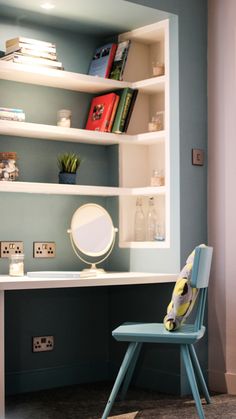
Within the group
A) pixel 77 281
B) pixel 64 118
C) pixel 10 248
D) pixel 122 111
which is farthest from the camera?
pixel 122 111

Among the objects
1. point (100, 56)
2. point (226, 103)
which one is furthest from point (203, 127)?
point (100, 56)

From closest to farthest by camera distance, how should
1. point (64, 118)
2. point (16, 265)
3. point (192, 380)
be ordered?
point (192, 380) < point (16, 265) < point (64, 118)

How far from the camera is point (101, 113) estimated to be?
4.19 metres

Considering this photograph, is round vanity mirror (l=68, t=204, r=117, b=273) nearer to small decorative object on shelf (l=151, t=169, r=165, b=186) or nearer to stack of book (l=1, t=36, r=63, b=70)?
small decorative object on shelf (l=151, t=169, r=165, b=186)

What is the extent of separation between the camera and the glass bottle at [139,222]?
429 centimetres

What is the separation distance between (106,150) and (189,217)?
0.77m

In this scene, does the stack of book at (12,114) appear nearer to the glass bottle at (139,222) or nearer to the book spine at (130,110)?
the book spine at (130,110)

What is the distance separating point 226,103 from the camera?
400 centimetres

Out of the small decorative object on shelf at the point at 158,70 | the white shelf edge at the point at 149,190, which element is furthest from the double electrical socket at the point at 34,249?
the small decorative object on shelf at the point at 158,70

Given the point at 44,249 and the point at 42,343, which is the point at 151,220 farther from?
the point at 42,343

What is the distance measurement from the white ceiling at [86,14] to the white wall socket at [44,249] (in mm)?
1246

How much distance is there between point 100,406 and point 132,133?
1614 mm

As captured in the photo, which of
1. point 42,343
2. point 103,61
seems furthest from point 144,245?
point 103,61

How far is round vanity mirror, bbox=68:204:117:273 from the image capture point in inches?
162
